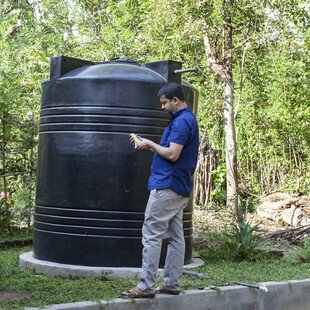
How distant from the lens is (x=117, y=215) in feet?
23.1

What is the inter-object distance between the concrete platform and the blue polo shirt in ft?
2.89

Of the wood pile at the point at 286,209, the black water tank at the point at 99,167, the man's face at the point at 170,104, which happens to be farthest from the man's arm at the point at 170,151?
the wood pile at the point at 286,209

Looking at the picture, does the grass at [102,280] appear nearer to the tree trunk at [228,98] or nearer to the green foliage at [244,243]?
the green foliage at [244,243]

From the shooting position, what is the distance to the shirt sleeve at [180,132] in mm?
5371

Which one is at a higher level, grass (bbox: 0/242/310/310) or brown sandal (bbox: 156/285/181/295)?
brown sandal (bbox: 156/285/181/295)

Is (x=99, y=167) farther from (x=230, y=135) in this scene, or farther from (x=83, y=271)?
(x=230, y=135)

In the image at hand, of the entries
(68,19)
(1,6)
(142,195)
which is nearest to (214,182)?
(68,19)

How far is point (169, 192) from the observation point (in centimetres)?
541

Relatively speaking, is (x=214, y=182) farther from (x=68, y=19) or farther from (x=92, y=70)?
(x=92, y=70)

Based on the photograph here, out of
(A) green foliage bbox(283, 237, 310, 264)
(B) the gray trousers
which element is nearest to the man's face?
(B) the gray trousers

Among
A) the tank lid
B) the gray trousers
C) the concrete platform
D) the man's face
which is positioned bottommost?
the concrete platform

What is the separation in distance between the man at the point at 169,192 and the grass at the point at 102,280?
37cm

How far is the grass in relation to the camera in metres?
5.45

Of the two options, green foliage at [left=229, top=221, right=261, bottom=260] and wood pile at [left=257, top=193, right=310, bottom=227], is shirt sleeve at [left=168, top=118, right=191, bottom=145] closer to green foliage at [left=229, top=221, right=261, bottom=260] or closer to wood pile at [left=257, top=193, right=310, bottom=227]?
green foliage at [left=229, top=221, right=261, bottom=260]
